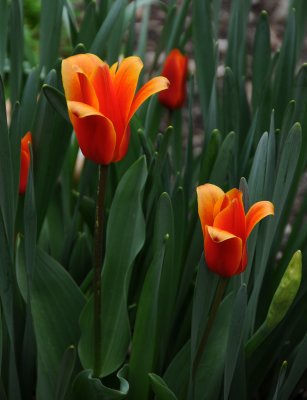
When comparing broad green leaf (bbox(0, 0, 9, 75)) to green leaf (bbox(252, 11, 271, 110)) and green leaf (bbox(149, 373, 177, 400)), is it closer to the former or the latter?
green leaf (bbox(252, 11, 271, 110))

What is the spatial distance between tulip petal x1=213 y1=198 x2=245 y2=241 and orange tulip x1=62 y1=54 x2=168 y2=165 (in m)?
0.12

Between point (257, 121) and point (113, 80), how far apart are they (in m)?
0.42

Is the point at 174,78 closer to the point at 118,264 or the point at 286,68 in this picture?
the point at 286,68

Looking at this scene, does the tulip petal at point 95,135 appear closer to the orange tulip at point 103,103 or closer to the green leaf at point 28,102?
the orange tulip at point 103,103

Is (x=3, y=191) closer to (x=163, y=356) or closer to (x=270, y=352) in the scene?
(x=163, y=356)


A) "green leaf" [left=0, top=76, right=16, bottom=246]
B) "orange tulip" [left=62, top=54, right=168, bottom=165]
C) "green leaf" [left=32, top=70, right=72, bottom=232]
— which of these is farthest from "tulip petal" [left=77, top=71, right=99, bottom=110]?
"green leaf" [left=32, top=70, right=72, bottom=232]

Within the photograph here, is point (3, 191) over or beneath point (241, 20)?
beneath

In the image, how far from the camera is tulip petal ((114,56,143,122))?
2.40 ft

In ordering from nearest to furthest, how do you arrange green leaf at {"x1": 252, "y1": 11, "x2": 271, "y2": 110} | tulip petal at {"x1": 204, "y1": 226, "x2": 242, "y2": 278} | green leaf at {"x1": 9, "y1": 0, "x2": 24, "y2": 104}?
1. tulip petal at {"x1": 204, "y1": 226, "x2": 242, "y2": 278}
2. green leaf at {"x1": 9, "y1": 0, "x2": 24, "y2": 104}
3. green leaf at {"x1": 252, "y1": 11, "x2": 271, "y2": 110}

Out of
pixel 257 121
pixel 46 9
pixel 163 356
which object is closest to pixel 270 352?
pixel 163 356

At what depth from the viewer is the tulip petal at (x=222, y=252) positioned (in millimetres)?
695

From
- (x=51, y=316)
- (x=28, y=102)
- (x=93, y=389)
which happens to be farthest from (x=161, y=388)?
(x=28, y=102)

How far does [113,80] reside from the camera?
753 mm

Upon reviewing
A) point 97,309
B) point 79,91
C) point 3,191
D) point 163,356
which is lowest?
point 163,356
